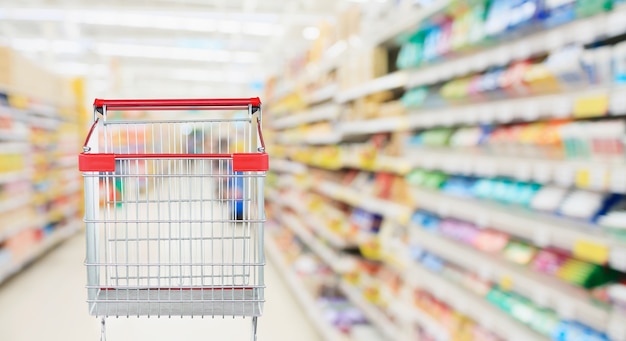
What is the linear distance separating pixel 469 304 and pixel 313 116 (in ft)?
9.88

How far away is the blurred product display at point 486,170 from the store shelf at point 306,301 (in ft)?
0.24

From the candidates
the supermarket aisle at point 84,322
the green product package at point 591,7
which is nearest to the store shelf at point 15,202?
the supermarket aisle at point 84,322

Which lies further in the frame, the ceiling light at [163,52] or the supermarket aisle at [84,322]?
the ceiling light at [163,52]

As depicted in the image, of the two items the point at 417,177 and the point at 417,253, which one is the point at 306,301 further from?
the point at 417,177

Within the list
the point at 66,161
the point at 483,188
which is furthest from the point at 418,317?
the point at 66,161

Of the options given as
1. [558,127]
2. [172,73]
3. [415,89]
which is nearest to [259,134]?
[558,127]

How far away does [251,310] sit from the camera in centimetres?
137

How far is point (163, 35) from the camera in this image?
13.5 m

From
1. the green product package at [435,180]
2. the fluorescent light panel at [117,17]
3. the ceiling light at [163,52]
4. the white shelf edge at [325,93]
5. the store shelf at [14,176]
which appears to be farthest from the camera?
the ceiling light at [163,52]

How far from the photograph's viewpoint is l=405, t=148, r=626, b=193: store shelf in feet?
5.16

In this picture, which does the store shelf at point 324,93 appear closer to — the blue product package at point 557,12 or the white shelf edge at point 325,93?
the white shelf edge at point 325,93

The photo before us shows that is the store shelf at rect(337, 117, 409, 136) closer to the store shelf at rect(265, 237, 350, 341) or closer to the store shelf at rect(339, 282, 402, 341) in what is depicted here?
the store shelf at rect(339, 282, 402, 341)

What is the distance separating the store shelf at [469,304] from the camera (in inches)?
79.7

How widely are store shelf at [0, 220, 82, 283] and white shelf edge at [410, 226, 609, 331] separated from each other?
4.66m
